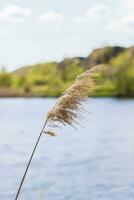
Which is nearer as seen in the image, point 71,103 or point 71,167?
point 71,103

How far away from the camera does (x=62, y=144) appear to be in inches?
1833

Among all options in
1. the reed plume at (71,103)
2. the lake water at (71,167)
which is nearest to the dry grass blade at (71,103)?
the reed plume at (71,103)

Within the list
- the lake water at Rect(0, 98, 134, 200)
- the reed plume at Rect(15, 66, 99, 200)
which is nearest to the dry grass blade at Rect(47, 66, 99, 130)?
the reed plume at Rect(15, 66, 99, 200)

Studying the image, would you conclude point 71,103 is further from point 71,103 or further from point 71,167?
point 71,167

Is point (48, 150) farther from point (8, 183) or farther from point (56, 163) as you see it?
point (8, 183)

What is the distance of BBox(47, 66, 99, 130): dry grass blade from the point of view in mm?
10766

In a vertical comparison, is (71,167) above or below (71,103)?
below

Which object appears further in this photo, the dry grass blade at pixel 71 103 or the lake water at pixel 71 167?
the lake water at pixel 71 167

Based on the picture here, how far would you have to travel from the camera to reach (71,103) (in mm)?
10750

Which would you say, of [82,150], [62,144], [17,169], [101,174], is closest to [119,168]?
[101,174]

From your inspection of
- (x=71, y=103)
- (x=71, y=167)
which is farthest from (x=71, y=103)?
(x=71, y=167)

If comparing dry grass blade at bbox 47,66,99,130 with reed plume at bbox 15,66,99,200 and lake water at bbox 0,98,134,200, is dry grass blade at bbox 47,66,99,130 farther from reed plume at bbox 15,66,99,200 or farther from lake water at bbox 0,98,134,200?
lake water at bbox 0,98,134,200

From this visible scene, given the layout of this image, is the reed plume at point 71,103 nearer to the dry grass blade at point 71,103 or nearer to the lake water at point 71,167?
the dry grass blade at point 71,103

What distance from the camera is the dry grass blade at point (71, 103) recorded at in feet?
35.3
